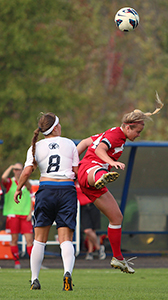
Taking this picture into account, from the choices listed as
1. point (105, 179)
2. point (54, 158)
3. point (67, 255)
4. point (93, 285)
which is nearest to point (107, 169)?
point (105, 179)

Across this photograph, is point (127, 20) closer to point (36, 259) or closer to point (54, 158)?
point (54, 158)

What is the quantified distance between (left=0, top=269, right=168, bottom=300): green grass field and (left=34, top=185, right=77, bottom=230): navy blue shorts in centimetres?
70

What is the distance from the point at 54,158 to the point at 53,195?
385mm

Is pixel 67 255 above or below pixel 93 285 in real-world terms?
above

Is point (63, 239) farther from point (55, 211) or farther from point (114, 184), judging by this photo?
point (114, 184)

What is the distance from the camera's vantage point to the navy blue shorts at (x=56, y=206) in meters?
5.95

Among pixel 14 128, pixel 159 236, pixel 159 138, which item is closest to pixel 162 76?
pixel 159 138

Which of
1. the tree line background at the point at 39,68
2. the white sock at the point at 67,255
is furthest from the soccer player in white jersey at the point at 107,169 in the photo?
the tree line background at the point at 39,68

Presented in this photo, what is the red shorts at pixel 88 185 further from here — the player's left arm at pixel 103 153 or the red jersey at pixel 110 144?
the player's left arm at pixel 103 153

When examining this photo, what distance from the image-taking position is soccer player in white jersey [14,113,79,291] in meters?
5.96

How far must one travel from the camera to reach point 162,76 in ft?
99.6

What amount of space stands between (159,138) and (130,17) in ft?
64.8

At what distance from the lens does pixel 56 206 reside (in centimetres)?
599

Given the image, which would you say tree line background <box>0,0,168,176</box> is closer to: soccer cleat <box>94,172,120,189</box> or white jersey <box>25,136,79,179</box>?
white jersey <box>25,136,79,179</box>
